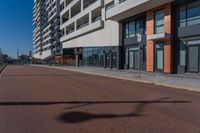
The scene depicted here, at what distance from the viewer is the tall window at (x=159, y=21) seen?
27391 millimetres

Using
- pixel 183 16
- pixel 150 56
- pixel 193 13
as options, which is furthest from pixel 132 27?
pixel 193 13

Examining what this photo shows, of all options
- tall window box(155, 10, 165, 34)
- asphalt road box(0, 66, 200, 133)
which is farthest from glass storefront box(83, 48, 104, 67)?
asphalt road box(0, 66, 200, 133)

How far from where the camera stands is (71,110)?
8.52 metres

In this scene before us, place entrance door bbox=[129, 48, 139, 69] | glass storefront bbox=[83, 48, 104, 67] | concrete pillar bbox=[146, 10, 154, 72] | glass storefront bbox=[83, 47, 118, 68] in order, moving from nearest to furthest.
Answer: concrete pillar bbox=[146, 10, 154, 72] < entrance door bbox=[129, 48, 139, 69] < glass storefront bbox=[83, 47, 118, 68] < glass storefront bbox=[83, 48, 104, 67]

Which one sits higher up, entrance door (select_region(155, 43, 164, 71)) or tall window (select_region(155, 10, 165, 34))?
tall window (select_region(155, 10, 165, 34))

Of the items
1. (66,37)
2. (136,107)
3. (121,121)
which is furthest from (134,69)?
(66,37)

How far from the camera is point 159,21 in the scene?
28.0 meters

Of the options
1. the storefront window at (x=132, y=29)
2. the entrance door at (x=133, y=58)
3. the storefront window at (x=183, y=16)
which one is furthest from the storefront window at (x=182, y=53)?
the storefront window at (x=132, y=29)

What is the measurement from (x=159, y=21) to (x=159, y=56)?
11.6 ft

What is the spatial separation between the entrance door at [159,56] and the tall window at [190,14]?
3549 millimetres

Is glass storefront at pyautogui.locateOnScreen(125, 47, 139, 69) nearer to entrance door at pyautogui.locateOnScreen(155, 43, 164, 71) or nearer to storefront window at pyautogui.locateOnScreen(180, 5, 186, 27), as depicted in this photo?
entrance door at pyautogui.locateOnScreen(155, 43, 164, 71)

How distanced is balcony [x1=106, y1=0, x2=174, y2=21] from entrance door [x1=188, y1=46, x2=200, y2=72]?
17.1ft

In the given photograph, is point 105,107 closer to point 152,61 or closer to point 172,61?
point 172,61

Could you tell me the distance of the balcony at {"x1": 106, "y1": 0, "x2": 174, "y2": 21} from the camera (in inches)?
1056
